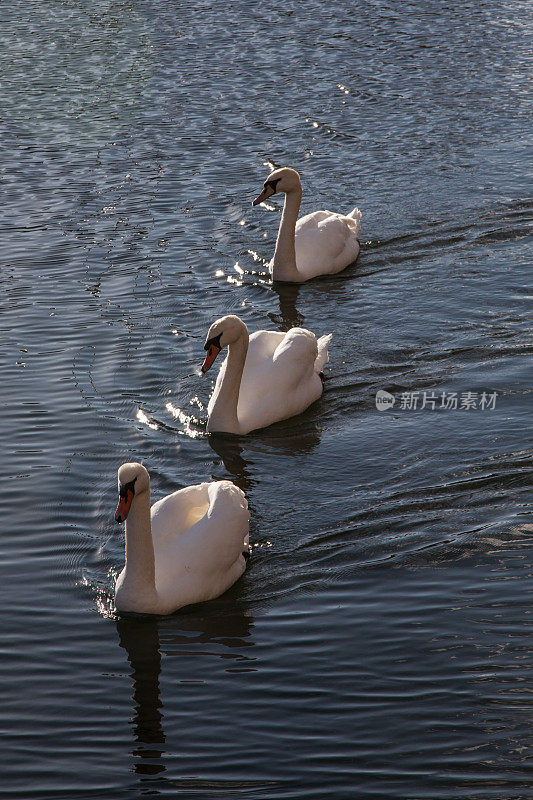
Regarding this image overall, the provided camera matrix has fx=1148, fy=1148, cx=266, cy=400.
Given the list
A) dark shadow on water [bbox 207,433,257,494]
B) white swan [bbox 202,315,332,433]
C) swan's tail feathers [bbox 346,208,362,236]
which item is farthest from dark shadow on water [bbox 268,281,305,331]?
dark shadow on water [bbox 207,433,257,494]

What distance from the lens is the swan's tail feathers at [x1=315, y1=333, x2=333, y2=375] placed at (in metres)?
13.4

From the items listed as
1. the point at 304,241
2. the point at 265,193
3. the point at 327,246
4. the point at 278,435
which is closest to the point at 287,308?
the point at 327,246

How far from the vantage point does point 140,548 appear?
9.07 m

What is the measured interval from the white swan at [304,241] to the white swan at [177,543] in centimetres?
712

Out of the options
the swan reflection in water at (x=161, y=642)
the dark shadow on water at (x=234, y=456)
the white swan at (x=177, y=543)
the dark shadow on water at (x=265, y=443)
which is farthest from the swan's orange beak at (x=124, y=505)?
the dark shadow on water at (x=265, y=443)

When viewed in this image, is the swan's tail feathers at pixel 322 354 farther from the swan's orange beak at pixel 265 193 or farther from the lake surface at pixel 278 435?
the swan's orange beak at pixel 265 193

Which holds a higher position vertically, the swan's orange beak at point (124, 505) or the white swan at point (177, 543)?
the swan's orange beak at point (124, 505)

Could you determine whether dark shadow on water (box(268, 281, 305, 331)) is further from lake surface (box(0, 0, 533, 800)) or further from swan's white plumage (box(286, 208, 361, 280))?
swan's white plumage (box(286, 208, 361, 280))

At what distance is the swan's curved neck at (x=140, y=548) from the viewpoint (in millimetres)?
9078

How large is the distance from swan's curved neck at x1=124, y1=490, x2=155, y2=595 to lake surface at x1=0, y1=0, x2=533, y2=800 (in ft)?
1.29

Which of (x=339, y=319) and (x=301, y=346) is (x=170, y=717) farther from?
(x=339, y=319)

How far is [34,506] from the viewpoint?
10945 millimetres

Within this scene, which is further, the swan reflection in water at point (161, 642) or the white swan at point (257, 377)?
the white swan at point (257, 377)

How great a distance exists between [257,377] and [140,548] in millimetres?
4031
